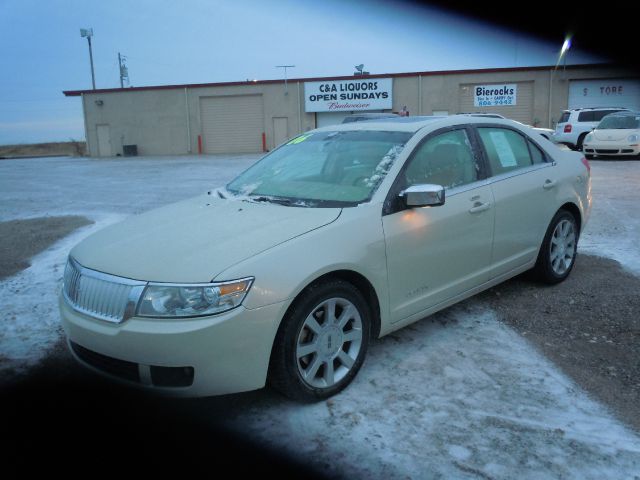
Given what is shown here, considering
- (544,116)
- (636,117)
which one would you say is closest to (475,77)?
(544,116)

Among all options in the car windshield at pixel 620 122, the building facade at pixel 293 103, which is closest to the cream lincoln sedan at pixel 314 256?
the car windshield at pixel 620 122

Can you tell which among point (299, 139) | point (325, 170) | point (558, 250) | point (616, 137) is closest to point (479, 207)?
point (325, 170)

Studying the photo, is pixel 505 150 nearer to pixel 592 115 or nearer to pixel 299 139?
pixel 299 139

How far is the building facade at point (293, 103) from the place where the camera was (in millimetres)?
31094

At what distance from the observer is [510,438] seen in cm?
285

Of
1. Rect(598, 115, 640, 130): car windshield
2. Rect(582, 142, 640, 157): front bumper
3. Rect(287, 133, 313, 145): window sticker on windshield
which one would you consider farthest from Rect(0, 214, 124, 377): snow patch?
Rect(598, 115, 640, 130): car windshield

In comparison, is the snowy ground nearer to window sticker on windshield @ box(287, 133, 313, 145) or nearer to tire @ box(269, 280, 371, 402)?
tire @ box(269, 280, 371, 402)

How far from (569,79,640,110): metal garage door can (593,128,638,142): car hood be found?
13590 millimetres

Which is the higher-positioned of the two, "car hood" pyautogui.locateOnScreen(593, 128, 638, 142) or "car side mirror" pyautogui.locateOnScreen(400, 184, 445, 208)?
"car hood" pyautogui.locateOnScreen(593, 128, 638, 142)

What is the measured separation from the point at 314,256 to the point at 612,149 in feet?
58.3

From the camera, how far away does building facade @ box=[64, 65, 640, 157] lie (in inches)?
1224

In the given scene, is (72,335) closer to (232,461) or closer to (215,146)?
(232,461)

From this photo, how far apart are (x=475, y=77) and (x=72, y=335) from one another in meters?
31.7

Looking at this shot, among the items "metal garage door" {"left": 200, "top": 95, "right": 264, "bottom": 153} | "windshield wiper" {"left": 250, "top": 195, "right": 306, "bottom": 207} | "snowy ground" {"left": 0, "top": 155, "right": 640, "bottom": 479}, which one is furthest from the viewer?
"metal garage door" {"left": 200, "top": 95, "right": 264, "bottom": 153}
